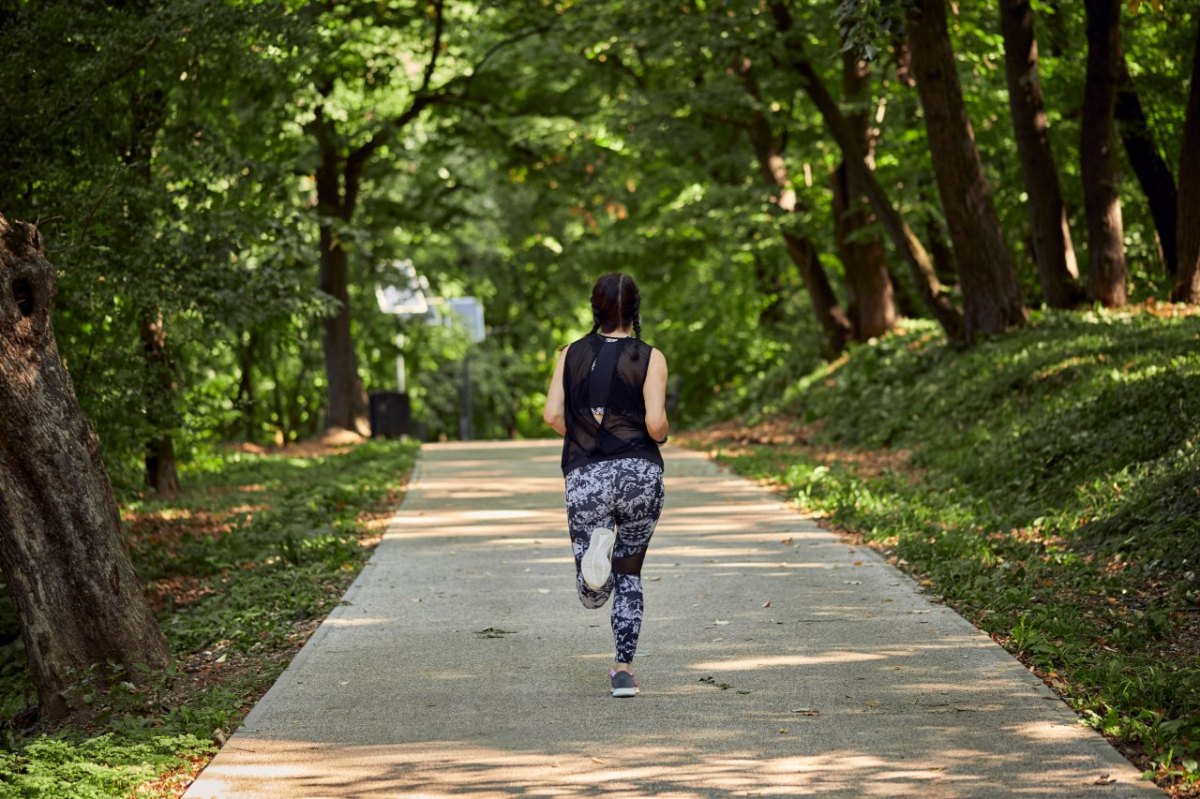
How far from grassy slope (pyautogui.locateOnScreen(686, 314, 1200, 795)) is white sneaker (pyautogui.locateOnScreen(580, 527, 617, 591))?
2.19 metres

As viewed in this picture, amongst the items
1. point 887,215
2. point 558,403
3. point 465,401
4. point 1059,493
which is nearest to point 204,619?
point 558,403

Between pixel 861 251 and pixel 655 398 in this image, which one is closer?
pixel 655 398

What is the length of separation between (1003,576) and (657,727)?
4056 mm

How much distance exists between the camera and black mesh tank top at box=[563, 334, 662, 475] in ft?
23.2

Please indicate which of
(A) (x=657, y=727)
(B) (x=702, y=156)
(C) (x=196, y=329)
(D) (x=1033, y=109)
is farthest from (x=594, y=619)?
(B) (x=702, y=156)

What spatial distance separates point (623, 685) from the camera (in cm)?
707

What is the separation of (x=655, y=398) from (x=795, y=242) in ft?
71.6

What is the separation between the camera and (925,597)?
950 cm

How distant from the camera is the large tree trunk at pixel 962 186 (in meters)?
18.0

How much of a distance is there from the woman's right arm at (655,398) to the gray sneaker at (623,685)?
1114mm

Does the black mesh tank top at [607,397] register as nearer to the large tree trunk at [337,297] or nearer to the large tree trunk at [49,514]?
the large tree trunk at [49,514]

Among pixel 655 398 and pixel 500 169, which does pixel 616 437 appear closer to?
pixel 655 398

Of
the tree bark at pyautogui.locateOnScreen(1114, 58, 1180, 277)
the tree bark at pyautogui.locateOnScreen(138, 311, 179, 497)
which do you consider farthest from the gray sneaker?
the tree bark at pyautogui.locateOnScreen(1114, 58, 1180, 277)

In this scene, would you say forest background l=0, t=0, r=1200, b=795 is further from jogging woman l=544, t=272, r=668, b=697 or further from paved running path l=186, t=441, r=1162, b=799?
jogging woman l=544, t=272, r=668, b=697
